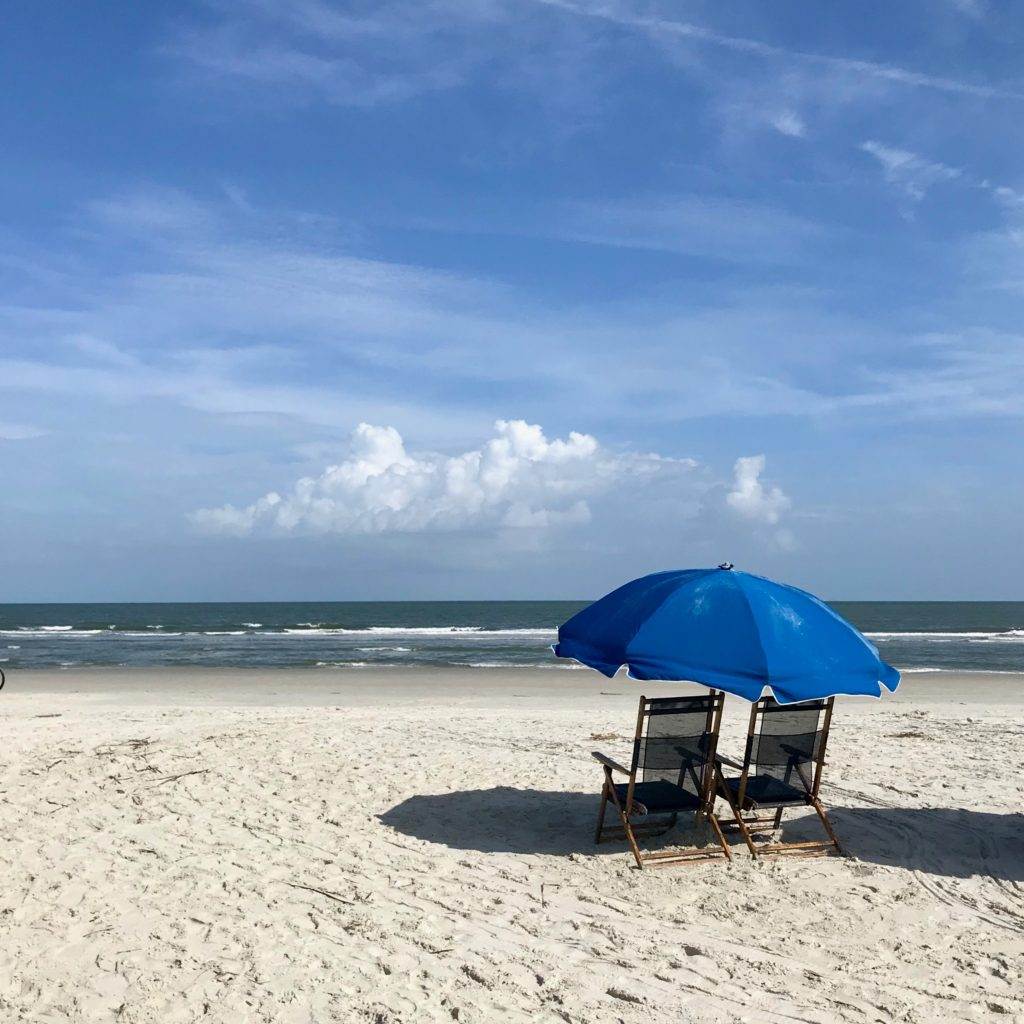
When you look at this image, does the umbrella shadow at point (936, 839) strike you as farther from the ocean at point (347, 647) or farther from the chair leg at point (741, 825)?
the ocean at point (347, 647)

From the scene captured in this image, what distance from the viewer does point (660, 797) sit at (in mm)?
5969

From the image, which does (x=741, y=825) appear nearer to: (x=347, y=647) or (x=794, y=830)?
(x=794, y=830)

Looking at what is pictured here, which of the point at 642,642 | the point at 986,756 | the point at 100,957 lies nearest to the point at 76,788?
the point at 100,957

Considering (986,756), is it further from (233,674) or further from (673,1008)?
(233,674)

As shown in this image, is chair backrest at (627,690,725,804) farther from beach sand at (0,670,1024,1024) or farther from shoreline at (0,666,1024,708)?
shoreline at (0,666,1024,708)

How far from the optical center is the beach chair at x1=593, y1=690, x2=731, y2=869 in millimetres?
5863

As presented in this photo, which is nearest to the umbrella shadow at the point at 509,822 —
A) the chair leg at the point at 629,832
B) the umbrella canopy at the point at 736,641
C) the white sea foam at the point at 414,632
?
the chair leg at the point at 629,832

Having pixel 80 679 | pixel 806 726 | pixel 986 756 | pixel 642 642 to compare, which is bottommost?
pixel 80 679

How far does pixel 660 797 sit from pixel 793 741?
3.17ft

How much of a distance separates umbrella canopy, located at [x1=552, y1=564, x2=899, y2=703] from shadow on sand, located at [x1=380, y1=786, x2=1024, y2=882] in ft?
4.25

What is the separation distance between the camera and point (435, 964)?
165 inches

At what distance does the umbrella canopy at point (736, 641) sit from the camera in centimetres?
521

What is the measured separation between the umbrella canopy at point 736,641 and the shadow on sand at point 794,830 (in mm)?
1294

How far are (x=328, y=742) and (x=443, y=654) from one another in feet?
74.6
